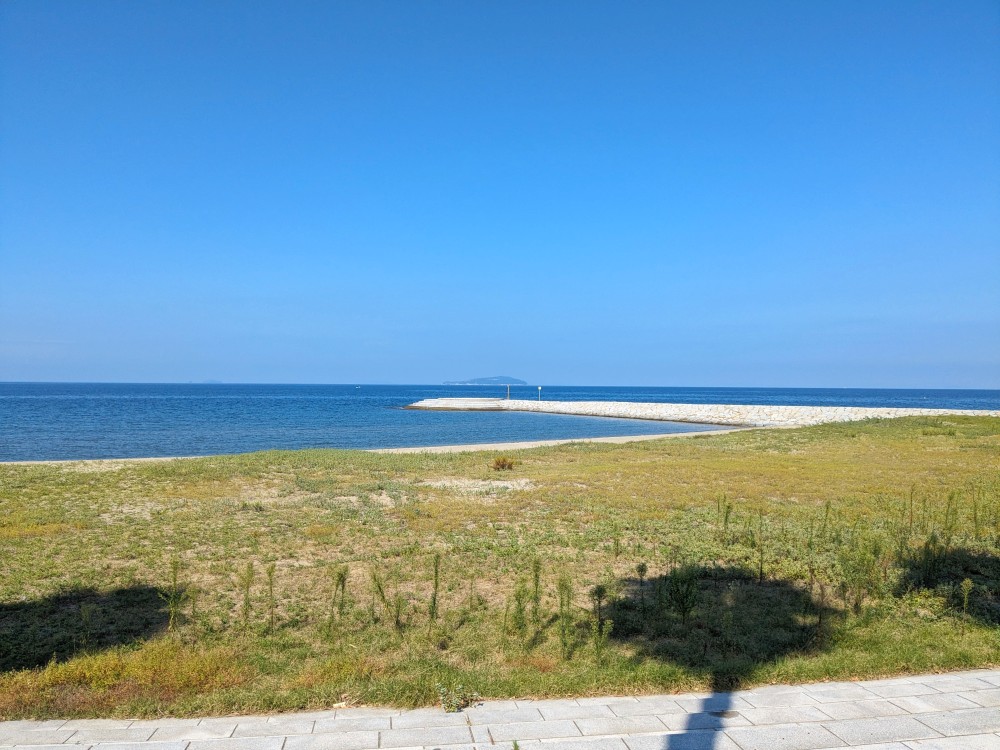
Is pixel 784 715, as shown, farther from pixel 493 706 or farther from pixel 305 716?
pixel 305 716

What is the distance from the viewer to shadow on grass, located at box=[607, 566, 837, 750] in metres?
5.57

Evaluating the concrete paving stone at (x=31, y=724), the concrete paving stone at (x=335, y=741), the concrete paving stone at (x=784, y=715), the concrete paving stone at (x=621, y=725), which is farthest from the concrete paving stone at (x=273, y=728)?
the concrete paving stone at (x=784, y=715)

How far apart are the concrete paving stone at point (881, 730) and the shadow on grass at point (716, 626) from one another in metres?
0.82

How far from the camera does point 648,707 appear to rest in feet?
17.6

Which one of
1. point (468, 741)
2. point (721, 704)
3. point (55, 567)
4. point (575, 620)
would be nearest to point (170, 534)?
point (55, 567)

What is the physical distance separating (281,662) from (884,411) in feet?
240

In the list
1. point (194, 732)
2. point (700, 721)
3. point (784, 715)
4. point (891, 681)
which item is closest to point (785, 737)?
point (784, 715)

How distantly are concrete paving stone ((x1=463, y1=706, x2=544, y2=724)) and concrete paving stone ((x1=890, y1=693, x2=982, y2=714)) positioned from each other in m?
2.81

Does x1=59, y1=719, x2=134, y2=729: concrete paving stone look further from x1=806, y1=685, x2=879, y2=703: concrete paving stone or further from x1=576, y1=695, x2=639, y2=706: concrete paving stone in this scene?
x1=806, y1=685, x2=879, y2=703: concrete paving stone

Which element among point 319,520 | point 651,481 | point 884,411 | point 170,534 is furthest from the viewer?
point 884,411

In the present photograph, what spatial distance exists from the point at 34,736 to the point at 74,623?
3196 mm

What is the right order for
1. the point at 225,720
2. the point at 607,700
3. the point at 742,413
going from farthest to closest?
1. the point at 742,413
2. the point at 607,700
3. the point at 225,720

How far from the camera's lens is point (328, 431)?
50125mm

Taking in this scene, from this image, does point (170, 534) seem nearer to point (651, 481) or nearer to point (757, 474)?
point (651, 481)
